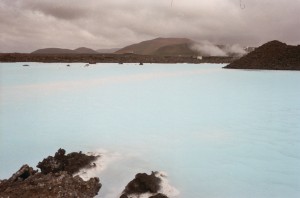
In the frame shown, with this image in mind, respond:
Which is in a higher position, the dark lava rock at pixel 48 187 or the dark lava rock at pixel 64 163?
the dark lava rock at pixel 48 187

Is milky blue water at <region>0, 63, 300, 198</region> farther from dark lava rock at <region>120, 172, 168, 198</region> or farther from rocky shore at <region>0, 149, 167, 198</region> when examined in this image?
rocky shore at <region>0, 149, 167, 198</region>

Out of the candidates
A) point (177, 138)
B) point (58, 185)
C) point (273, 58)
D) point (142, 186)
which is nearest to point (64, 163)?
point (142, 186)

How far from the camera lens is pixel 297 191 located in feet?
14.3

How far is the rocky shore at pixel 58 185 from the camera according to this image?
10.8 feet

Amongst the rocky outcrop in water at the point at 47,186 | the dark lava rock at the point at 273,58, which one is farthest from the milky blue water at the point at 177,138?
the dark lava rock at the point at 273,58

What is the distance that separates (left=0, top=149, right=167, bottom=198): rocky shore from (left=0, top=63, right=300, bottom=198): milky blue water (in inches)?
14.8

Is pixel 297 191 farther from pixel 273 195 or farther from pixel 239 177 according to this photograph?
pixel 239 177

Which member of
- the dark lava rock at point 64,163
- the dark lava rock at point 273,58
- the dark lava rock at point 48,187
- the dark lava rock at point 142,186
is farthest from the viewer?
the dark lava rock at point 273,58

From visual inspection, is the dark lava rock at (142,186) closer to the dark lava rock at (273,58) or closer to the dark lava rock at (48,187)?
the dark lava rock at (48,187)

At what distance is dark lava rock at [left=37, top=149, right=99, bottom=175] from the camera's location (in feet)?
15.4

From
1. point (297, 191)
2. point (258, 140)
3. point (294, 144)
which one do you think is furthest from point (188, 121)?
point (297, 191)

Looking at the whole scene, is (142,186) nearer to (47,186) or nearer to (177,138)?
(47,186)

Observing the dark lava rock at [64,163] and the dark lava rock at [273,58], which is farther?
the dark lava rock at [273,58]

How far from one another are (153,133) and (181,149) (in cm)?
132
